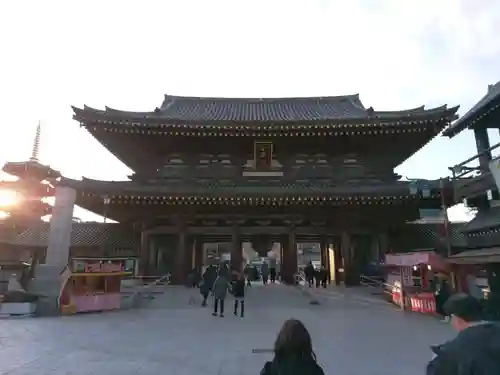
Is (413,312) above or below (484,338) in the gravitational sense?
below

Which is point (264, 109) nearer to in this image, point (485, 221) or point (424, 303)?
point (485, 221)

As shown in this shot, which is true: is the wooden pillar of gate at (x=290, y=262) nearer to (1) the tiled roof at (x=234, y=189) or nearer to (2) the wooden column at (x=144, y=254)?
(1) the tiled roof at (x=234, y=189)

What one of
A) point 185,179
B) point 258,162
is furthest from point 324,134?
point 185,179

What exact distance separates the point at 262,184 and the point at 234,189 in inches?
78.0

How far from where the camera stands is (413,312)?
1240 centimetres

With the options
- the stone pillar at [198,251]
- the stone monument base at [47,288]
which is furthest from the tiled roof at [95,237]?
the stone monument base at [47,288]

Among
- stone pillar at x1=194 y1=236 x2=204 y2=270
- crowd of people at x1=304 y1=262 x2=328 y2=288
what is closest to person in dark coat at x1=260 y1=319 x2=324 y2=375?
A: crowd of people at x1=304 y1=262 x2=328 y2=288

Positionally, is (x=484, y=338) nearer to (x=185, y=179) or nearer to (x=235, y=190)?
(x=235, y=190)

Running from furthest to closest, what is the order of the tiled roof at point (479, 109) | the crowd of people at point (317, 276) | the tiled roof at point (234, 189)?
the crowd of people at point (317, 276) < the tiled roof at point (234, 189) < the tiled roof at point (479, 109)

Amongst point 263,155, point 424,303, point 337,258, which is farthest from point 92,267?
point 337,258

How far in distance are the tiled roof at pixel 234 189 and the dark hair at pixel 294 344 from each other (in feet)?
48.5

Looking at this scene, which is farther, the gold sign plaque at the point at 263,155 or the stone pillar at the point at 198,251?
the stone pillar at the point at 198,251

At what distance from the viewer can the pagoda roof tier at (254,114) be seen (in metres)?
18.1

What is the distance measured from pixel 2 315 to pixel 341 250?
1454 centimetres
